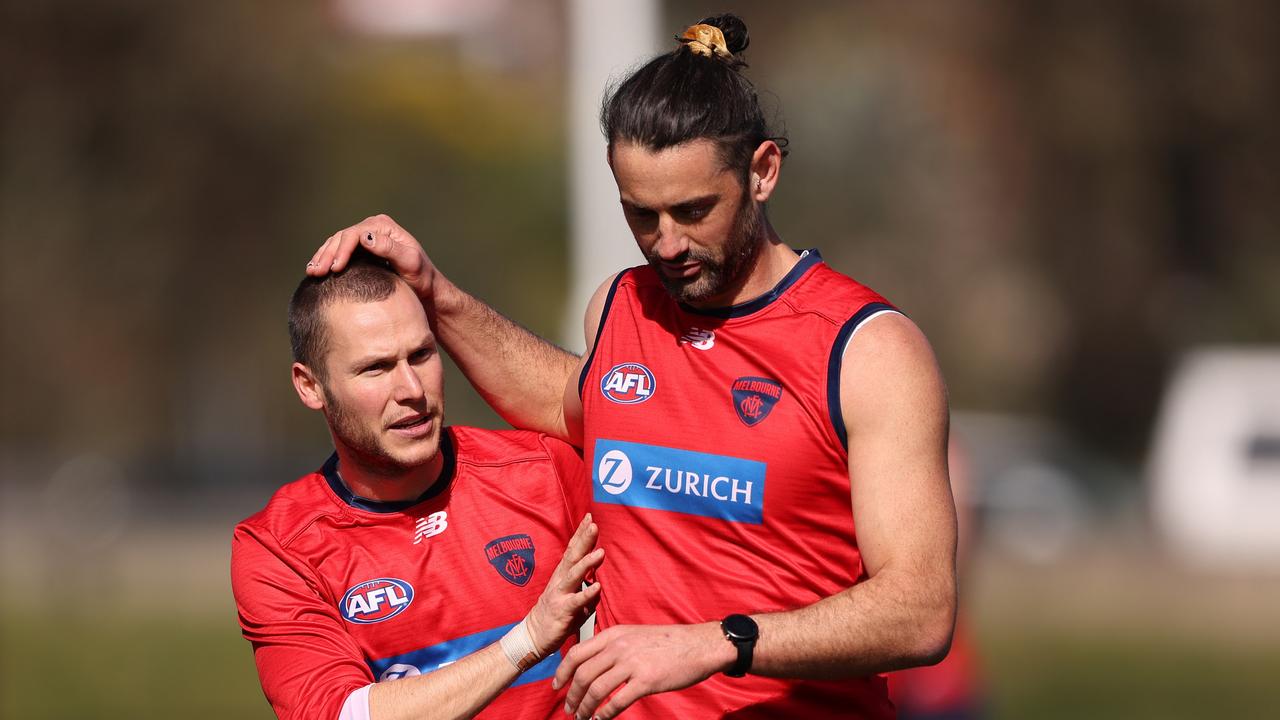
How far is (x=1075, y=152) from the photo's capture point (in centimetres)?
3866

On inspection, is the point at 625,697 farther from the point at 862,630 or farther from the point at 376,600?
the point at 376,600

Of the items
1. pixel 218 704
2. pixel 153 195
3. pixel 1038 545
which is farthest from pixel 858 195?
pixel 218 704

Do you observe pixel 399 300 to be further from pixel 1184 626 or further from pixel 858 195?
pixel 858 195

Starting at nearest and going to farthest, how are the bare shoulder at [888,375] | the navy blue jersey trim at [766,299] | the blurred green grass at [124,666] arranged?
the bare shoulder at [888,375], the navy blue jersey trim at [766,299], the blurred green grass at [124,666]

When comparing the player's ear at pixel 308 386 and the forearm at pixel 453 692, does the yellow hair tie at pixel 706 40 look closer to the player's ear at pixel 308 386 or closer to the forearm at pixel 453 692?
the player's ear at pixel 308 386

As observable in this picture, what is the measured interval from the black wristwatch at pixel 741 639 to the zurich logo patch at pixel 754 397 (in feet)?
2.00

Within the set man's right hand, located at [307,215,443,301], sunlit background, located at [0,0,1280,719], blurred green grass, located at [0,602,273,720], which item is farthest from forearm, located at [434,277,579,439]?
sunlit background, located at [0,0,1280,719]

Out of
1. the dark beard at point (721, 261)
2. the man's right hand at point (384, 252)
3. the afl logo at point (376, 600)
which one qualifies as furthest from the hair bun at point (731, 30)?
the afl logo at point (376, 600)

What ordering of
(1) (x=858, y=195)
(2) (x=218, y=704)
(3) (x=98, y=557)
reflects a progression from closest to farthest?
(2) (x=218, y=704)
(3) (x=98, y=557)
(1) (x=858, y=195)

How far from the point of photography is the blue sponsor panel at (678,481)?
447cm

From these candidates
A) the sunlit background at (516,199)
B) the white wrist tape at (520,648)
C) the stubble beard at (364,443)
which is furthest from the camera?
the sunlit background at (516,199)

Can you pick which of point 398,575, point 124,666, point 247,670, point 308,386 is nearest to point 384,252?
point 308,386

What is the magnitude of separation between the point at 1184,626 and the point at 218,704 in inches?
443

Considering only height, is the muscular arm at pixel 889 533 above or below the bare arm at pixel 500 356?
below
